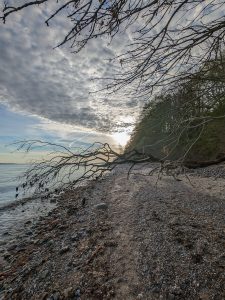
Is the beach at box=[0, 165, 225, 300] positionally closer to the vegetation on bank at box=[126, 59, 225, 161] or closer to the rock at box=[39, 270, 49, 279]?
the rock at box=[39, 270, 49, 279]

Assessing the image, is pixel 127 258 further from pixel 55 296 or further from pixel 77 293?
pixel 55 296

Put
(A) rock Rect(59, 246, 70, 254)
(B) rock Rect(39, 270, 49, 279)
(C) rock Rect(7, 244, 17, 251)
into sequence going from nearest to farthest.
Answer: (B) rock Rect(39, 270, 49, 279), (A) rock Rect(59, 246, 70, 254), (C) rock Rect(7, 244, 17, 251)

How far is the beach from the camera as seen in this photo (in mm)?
4613

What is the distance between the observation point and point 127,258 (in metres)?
5.71

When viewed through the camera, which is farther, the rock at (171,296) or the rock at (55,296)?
the rock at (55,296)

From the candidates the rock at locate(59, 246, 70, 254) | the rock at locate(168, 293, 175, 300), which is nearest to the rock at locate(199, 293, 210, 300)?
the rock at locate(168, 293, 175, 300)

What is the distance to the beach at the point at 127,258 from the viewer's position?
182 inches

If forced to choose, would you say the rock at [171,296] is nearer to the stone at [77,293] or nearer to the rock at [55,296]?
the stone at [77,293]

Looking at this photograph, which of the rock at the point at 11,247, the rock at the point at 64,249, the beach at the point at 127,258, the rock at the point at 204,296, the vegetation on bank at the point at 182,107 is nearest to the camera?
the rock at the point at 204,296

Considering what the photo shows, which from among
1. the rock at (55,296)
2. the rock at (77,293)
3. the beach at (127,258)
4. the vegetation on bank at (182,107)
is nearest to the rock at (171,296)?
the beach at (127,258)

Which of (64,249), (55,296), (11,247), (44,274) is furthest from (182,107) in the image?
(11,247)

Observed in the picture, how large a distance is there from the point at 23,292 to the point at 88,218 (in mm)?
5364

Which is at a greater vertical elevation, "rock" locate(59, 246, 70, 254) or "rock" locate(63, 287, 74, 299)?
"rock" locate(59, 246, 70, 254)

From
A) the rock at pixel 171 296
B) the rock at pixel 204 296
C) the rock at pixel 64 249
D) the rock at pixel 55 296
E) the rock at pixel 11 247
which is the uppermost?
the rock at pixel 64 249
